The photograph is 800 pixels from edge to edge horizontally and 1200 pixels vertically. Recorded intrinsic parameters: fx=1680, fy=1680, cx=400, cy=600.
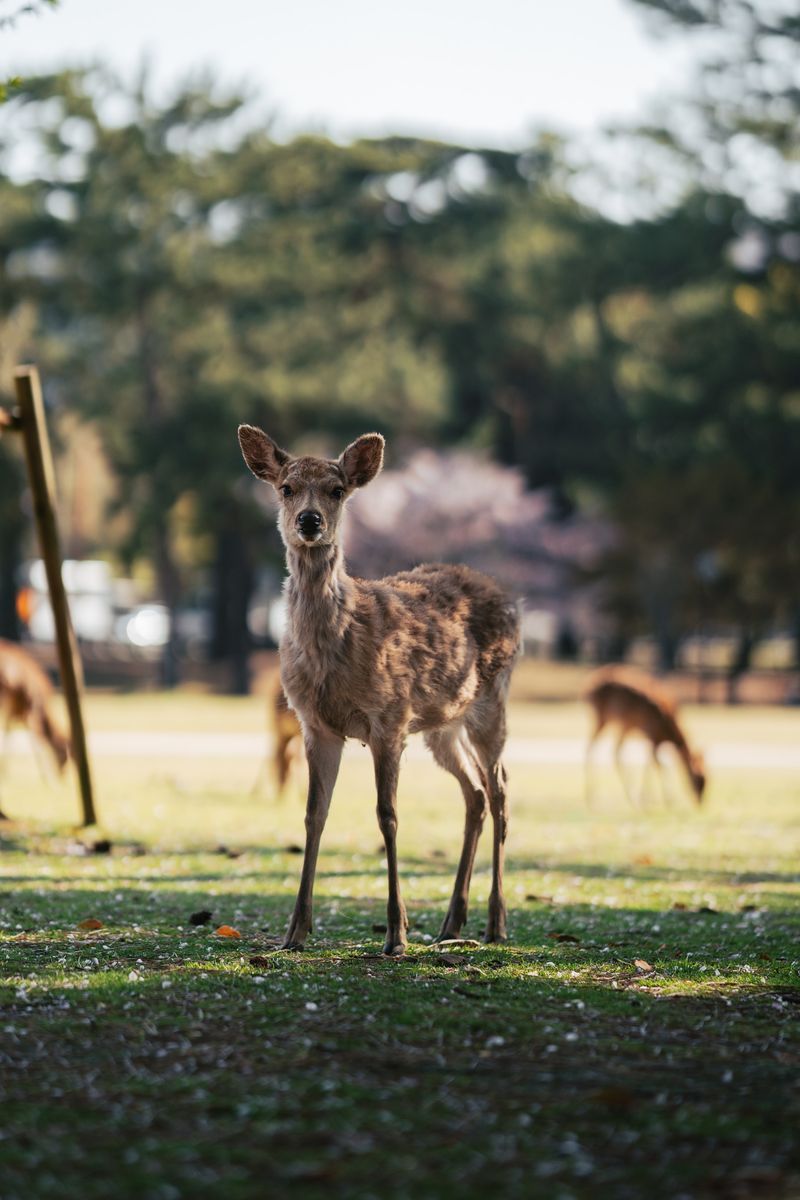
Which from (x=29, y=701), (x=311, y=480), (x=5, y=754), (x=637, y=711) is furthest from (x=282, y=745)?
(x=311, y=480)

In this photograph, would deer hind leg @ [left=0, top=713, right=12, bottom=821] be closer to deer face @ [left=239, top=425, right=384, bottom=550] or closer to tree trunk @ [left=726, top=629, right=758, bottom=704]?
deer face @ [left=239, top=425, right=384, bottom=550]

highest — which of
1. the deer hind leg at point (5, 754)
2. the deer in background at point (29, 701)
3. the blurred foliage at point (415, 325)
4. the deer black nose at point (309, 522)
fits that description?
the blurred foliage at point (415, 325)

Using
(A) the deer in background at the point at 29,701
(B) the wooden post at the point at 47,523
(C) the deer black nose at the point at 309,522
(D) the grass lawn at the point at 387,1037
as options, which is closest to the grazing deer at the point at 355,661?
(C) the deer black nose at the point at 309,522

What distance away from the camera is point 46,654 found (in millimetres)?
53438

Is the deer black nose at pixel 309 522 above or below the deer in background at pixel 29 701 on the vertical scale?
above

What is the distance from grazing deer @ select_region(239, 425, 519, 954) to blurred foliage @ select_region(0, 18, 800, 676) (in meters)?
36.1

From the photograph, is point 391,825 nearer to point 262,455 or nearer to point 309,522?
point 309,522

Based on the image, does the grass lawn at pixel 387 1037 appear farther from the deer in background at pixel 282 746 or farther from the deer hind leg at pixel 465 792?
the deer in background at pixel 282 746

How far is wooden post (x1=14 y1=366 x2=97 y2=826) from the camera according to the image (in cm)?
1194

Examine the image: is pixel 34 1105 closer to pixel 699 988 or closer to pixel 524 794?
pixel 699 988

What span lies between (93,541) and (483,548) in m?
26.0

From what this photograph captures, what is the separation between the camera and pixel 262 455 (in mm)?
7742

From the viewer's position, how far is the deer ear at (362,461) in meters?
7.63

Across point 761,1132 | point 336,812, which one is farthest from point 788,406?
point 761,1132
